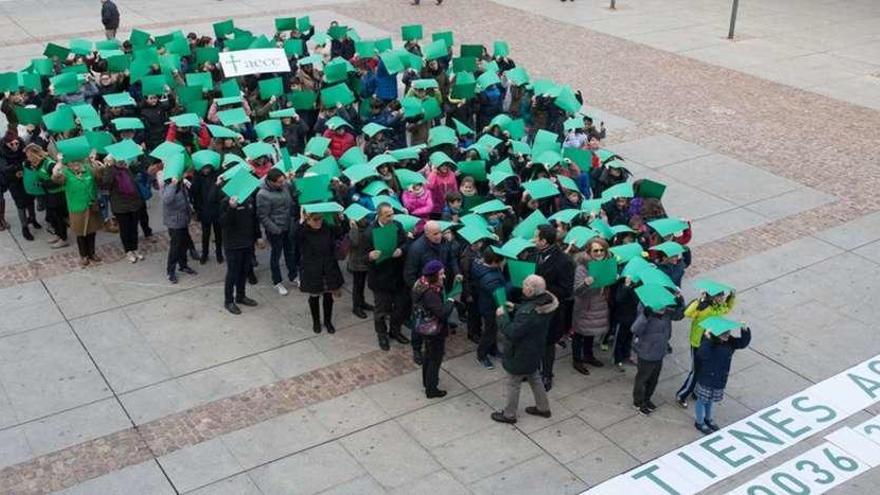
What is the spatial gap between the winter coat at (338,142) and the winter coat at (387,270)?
2.99m

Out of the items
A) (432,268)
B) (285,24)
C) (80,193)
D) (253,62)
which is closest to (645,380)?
(432,268)

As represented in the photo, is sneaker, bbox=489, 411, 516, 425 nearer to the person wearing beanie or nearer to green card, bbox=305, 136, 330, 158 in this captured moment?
the person wearing beanie

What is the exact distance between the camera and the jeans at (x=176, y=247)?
10875 millimetres

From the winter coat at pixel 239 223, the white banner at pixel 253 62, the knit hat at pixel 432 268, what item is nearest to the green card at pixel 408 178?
the winter coat at pixel 239 223

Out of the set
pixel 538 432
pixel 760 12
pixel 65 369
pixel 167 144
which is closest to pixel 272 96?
pixel 167 144

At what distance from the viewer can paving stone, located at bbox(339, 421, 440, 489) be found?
26.6 feet

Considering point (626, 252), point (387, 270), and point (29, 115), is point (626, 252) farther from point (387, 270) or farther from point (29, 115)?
point (29, 115)

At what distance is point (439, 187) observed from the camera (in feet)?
35.3

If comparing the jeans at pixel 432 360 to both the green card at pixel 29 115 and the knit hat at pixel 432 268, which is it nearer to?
the knit hat at pixel 432 268

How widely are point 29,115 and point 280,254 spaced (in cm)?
396

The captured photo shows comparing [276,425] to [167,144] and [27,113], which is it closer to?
[167,144]

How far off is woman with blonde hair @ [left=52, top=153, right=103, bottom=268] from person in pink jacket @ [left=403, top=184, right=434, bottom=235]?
360cm

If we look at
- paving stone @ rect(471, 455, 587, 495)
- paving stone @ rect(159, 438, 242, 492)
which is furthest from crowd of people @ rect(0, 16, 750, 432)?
paving stone @ rect(159, 438, 242, 492)

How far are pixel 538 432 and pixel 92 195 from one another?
5.83 m
